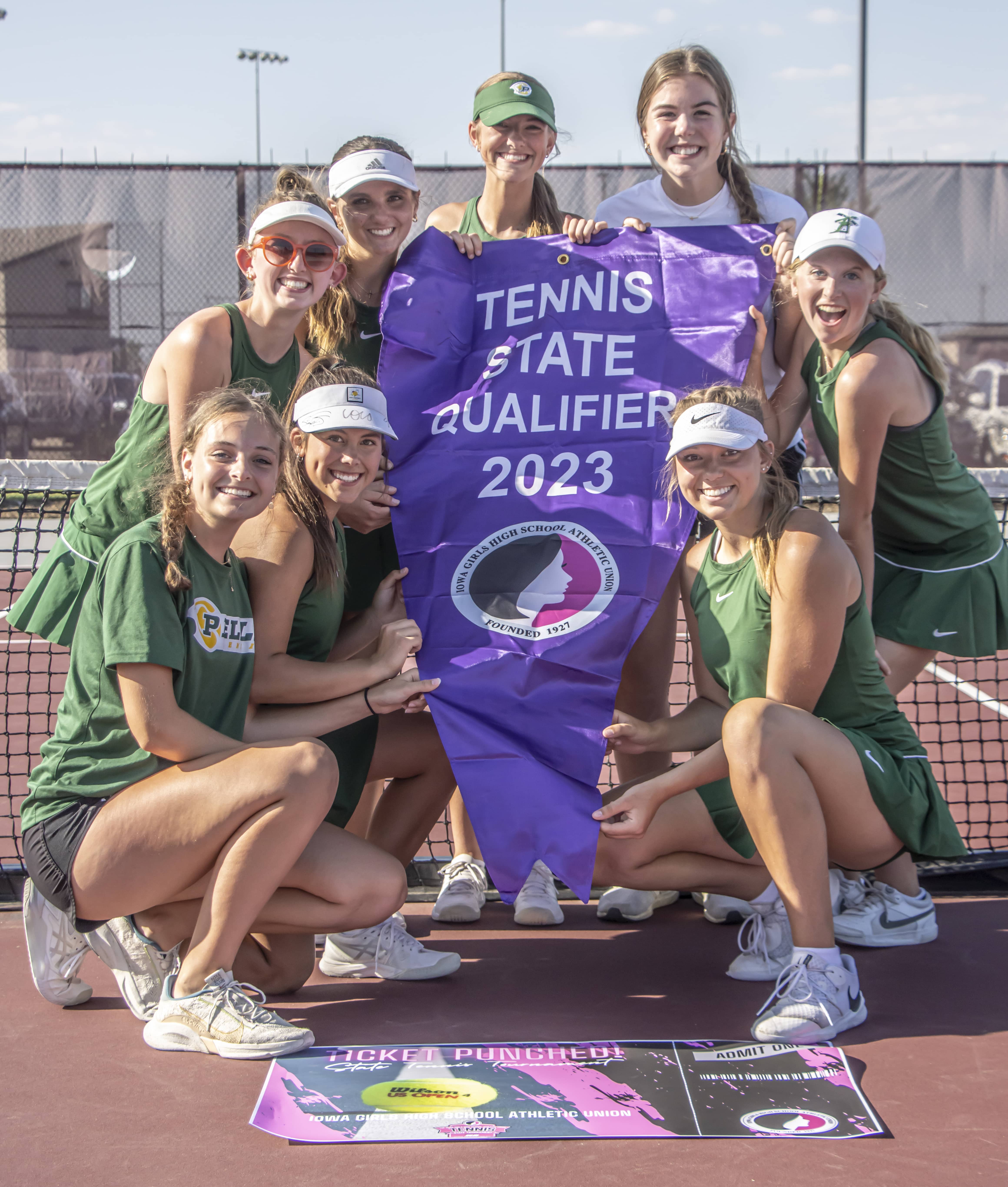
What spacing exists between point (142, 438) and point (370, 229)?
95cm

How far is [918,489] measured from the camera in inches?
147

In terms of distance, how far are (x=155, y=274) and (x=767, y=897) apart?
9.32m

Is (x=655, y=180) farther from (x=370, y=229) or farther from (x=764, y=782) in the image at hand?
(x=764, y=782)

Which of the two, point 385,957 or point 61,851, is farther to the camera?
point 385,957

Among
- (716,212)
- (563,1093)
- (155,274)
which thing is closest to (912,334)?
(716,212)

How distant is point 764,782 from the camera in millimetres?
2918

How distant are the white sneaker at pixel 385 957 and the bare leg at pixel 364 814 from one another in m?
0.32

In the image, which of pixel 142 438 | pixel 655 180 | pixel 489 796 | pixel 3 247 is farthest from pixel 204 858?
pixel 3 247

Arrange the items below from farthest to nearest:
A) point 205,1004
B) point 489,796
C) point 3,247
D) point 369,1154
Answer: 1. point 3,247
2. point 489,796
3. point 205,1004
4. point 369,1154

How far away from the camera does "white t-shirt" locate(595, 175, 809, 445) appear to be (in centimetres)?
390

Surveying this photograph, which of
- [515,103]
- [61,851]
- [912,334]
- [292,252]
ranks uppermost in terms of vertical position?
[515,103]

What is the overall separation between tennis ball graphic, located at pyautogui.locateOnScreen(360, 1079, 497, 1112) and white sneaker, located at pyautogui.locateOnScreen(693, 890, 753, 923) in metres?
1.20

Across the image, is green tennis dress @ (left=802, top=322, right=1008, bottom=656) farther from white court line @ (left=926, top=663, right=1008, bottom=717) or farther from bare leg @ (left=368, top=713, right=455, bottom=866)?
white court line @ (left=926, top=663, right=1008, bottom=717)

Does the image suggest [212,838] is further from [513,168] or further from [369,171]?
[513,168]
